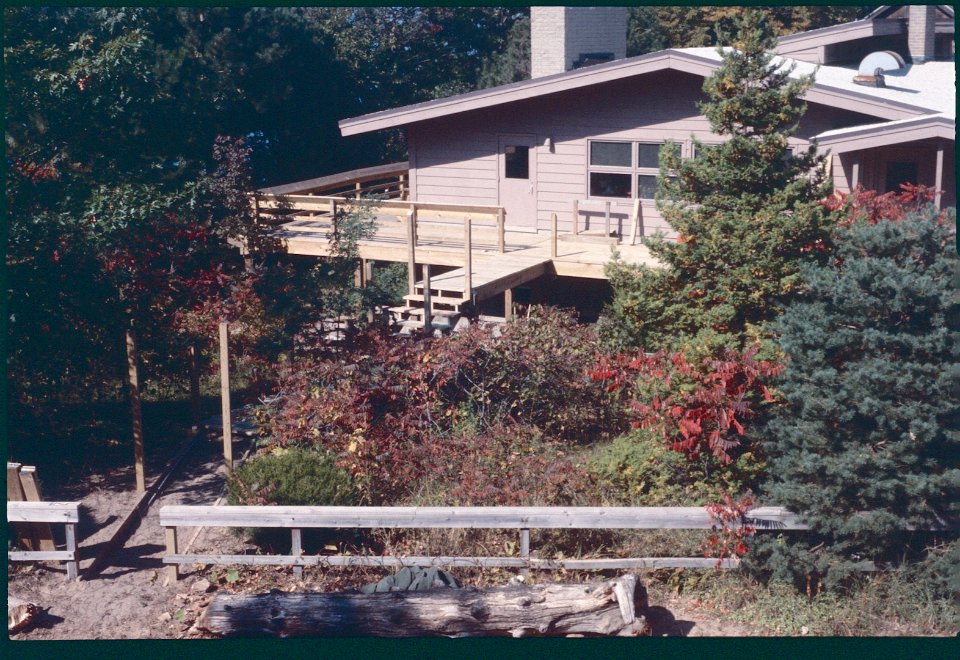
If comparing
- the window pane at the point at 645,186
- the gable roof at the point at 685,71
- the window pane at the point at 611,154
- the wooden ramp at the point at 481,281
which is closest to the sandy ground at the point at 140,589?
the wooden ramp at the point at 481,281

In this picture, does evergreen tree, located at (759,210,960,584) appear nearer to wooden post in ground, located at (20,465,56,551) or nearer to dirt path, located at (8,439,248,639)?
dirt path, located at (8,439,248,639)

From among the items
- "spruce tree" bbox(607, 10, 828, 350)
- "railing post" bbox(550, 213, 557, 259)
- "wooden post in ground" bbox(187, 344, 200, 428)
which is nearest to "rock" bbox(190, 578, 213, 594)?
"wooden post in ground" bbox(187, 344, 200, 428)

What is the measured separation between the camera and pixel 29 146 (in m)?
11.0

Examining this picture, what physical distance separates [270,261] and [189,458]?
3.49 meters

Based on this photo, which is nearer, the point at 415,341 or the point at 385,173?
the point at 415,341

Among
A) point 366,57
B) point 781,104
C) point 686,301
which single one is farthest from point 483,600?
point 366,57

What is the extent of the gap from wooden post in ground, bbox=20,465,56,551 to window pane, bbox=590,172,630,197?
11.6m

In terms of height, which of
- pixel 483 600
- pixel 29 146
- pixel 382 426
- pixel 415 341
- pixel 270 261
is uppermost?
pixel 29 146

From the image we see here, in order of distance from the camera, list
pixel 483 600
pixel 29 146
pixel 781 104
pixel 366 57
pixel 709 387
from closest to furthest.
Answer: pixel 483 600
pixel 709 387
pixel 781 104
pixel 29 146
pixel 366 57

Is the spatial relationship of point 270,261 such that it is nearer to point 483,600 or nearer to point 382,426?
point 382,426

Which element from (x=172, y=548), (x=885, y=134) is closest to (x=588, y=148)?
(x=885, y=134)

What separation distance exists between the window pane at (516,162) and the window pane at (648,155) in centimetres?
225

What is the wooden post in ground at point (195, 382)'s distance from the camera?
40.8 feet

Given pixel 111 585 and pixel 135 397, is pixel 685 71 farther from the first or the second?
pixel 111 585
